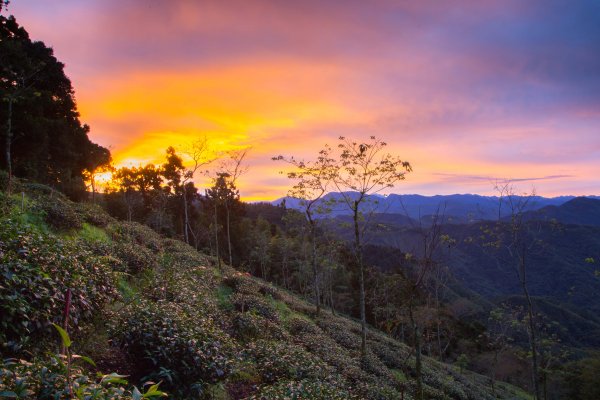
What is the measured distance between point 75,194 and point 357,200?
29.6m

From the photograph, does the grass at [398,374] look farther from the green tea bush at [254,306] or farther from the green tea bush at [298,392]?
the green tea bush at [298,392]

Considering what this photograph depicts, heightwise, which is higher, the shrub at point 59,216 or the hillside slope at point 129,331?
the shrub at point 59,216

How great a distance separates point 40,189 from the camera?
22.3 meters

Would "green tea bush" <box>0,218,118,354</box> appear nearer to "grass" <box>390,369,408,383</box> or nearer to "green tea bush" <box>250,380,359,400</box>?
"green tea bush" <box>250,380,359,400</box>

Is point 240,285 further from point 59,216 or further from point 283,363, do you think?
point 283,363

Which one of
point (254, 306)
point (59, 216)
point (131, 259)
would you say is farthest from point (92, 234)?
point (254, 306)

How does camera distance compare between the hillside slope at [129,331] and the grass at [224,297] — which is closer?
the hillside slope at [129,331]

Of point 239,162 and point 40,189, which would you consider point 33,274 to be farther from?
point 239,162

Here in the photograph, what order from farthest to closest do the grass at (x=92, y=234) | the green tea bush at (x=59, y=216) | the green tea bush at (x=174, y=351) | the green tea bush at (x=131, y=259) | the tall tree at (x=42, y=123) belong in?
1. the tall tree at (x=42, y=123)
2. the grass at (x=92, y=234)
3. the green tea bush at (x=59, y=216)
4. the green tea bush at (x=131, y=259)
5. the green tea bush at (x=174, y=351)

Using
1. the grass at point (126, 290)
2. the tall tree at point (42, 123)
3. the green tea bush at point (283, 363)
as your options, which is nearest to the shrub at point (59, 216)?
the grass at point (126, 290)

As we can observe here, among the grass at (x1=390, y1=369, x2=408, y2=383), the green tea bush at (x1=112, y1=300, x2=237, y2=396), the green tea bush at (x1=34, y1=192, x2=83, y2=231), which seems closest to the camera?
the green tea bush at (x1=112, y1=300, x2=237, y2=396)

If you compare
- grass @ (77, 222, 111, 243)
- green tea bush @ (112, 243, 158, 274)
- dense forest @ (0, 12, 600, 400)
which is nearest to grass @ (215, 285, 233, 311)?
dense forest @ (0, 12, 600, 400)

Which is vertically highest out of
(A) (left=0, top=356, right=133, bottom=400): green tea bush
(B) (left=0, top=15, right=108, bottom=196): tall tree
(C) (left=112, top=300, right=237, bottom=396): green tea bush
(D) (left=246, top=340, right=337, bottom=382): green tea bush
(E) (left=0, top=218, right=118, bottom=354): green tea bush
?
(B) (left=0, top=15, right=108, bottom=196): tall tree

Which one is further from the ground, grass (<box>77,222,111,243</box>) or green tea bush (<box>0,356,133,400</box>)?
grass (<box>77,222,111,243</box>)
